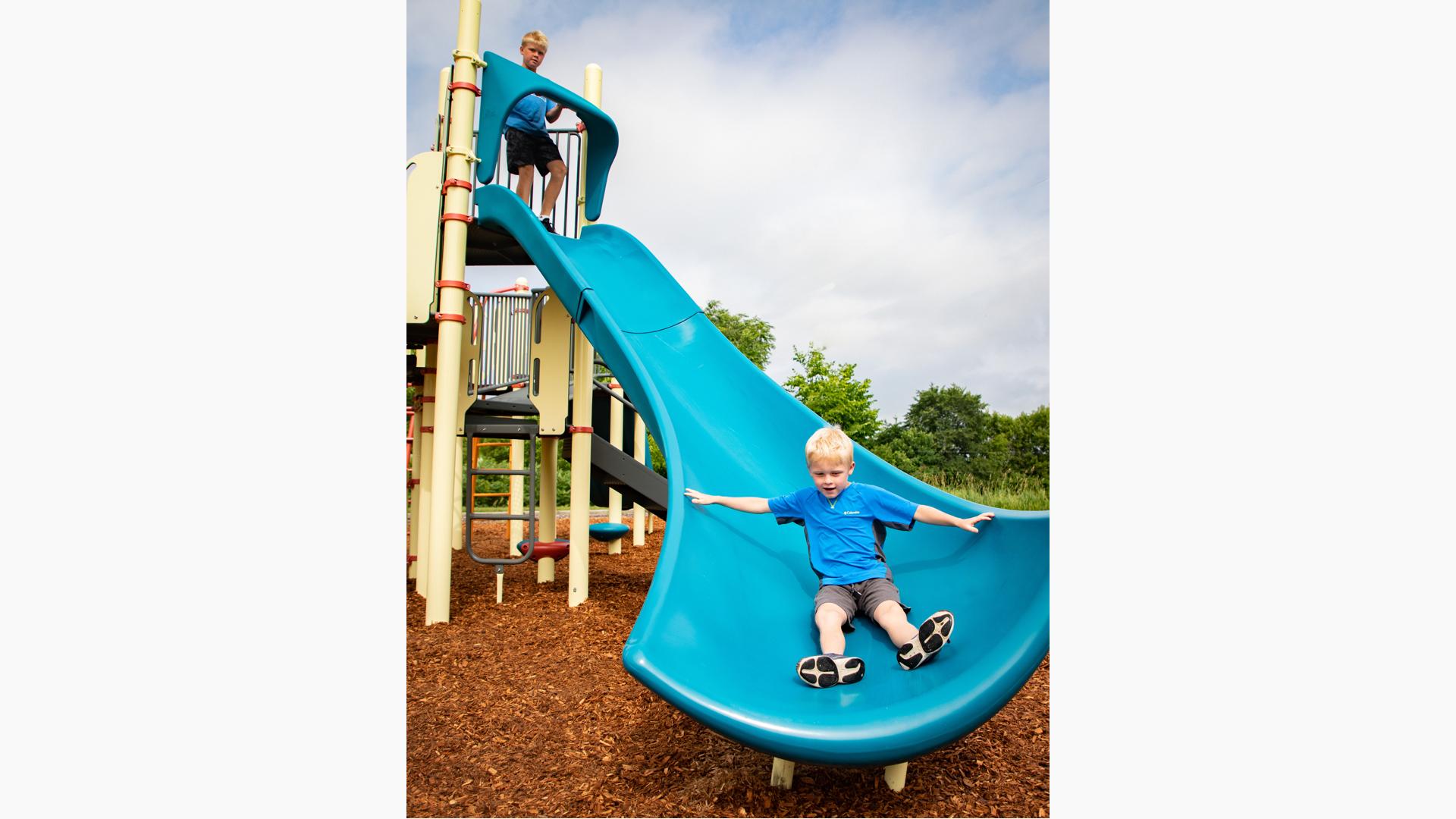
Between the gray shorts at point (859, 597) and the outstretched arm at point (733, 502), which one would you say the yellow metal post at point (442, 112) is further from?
the gray shorts at point (859, 597)

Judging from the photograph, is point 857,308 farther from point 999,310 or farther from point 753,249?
point 999,310

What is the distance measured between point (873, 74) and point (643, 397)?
2.07m

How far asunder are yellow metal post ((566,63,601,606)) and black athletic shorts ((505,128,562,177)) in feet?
1.03

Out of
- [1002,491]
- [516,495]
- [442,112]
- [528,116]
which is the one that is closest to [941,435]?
[1002,491]

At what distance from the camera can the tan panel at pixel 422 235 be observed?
194 inches

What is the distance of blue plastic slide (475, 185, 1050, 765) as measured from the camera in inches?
80.9

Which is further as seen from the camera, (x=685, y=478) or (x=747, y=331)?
(x=747, y=331)

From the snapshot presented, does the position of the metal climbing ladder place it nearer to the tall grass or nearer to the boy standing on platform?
the boy standing on platform

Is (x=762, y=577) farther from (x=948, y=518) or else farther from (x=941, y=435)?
(x=941, y=435)

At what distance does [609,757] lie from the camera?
2.86 metres

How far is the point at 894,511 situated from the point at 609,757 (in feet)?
4.63

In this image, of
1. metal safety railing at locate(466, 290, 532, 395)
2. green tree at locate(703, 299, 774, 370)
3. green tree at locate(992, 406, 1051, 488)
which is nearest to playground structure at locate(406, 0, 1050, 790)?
metal safety railing at locate(466, 290, 532, 395)

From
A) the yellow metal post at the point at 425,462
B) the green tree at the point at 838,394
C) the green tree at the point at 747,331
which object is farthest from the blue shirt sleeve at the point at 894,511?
the green tree at the point at 747,331

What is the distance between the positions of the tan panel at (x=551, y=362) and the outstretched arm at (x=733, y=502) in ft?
8.77
